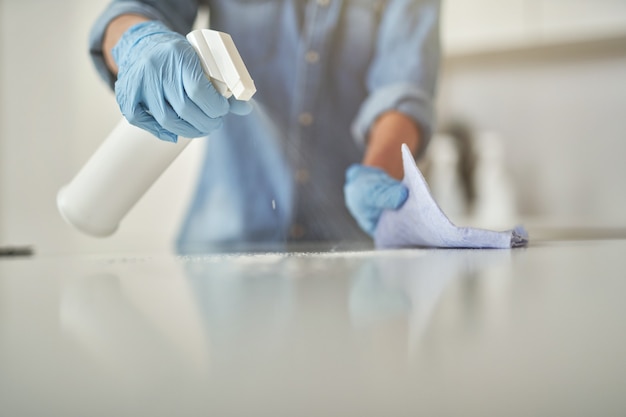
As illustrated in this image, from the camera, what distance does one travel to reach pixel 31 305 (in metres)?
0.26

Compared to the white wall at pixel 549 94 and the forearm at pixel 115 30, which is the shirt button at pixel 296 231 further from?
the white wall at pixel 549 94

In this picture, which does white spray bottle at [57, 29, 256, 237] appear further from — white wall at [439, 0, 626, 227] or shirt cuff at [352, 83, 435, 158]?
white wall at [439, 0, 626, 227]

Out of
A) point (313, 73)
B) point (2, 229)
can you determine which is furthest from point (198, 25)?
point (2, 229)

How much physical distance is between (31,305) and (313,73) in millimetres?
787

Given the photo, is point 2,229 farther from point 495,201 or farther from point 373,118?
point 495,201

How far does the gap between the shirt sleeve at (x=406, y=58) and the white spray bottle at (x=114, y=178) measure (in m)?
0.45

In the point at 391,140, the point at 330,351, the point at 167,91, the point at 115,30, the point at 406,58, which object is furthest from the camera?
the point at 406,58

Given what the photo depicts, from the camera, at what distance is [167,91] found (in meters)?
0.42

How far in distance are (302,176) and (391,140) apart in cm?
26

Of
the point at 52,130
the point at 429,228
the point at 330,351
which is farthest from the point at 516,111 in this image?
the point at 330,351

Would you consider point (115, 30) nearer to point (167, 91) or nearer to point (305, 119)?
point (167, 91)

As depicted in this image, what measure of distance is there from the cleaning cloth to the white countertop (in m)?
0.17

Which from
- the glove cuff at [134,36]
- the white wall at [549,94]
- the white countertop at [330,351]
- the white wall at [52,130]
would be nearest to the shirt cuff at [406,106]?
the white wall at [52,130]

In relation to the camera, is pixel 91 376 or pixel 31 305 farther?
pixel 31 305
